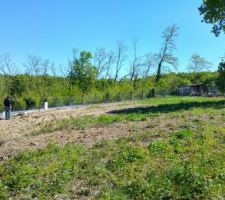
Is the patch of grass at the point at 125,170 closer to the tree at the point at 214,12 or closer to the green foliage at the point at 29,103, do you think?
the tree at the point at 214,12

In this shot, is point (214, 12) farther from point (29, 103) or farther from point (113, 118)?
point (29, 103)

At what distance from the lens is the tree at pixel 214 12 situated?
37.3 meters

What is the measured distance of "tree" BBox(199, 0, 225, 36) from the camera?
37338 mm

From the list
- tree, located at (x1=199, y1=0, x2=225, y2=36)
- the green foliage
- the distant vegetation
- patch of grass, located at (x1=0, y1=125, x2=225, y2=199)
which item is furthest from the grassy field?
the distant vegetation

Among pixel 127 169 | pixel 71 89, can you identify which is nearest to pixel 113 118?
pixel 127 169

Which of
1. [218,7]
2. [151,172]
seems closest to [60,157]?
[151,172]

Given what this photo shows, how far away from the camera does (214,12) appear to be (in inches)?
1484

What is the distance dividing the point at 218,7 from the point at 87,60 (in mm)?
49083

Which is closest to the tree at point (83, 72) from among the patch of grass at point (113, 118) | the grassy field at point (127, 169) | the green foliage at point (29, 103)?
the green foliage at point (29, 103)

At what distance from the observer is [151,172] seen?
11000mm

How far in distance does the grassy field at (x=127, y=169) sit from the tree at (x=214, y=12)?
24.3 metres

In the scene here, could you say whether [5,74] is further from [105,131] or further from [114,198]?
[114,198]

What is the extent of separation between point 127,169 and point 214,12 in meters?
29.1

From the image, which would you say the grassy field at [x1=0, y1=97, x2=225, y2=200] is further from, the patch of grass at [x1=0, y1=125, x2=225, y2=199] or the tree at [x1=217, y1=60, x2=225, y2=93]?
the tree at [x1=217, y1=60, x2=225, y2=93]
